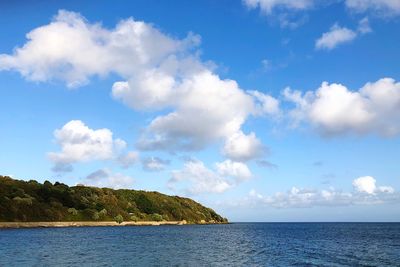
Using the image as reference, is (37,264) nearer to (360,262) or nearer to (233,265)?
(233,265)

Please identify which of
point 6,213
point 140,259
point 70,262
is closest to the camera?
point 70,262

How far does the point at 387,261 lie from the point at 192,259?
1314 inches

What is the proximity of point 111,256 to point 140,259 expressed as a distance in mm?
7058

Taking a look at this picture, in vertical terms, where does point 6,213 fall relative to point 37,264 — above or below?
above

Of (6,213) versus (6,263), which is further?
(6,213)

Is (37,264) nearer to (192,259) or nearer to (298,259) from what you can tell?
(192,259)

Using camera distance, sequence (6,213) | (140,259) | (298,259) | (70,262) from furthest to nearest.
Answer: (6,213) → (298,259) → (140,259) → (70,262)

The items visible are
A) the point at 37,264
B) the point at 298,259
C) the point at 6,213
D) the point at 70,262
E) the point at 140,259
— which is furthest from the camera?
the point at 6,213

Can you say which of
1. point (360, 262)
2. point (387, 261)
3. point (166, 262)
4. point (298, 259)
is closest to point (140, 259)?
point (166, 262)

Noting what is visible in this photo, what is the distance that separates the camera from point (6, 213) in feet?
633

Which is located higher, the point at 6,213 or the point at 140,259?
the point at 6,213

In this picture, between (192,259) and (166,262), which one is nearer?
(166,262)

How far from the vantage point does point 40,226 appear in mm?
199625

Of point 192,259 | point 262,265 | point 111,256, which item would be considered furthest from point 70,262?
point 262,265
